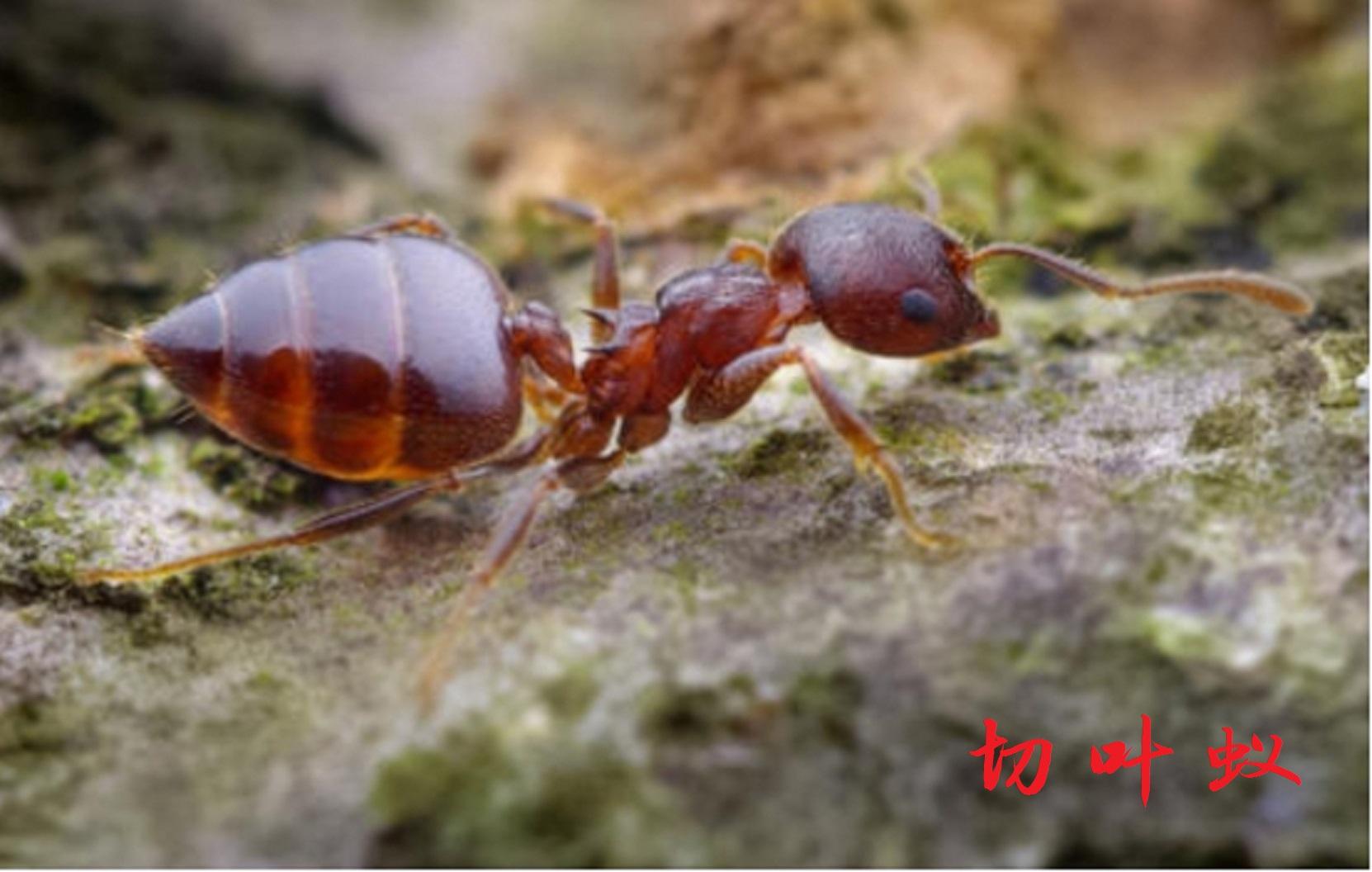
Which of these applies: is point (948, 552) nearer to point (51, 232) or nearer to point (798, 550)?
point (798, 550)

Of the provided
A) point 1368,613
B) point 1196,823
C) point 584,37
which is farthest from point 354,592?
point 584,37

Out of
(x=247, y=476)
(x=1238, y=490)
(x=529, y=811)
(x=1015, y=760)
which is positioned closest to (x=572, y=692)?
(x=529, y=811)

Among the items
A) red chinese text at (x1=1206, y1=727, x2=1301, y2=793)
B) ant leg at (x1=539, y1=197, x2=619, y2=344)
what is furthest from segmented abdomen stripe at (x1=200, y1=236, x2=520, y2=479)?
red chinese text at (x1=1206, y1=727, x2=1301, y2=793)

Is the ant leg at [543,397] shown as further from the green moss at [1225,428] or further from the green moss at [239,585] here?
the green moss at [1225,428]

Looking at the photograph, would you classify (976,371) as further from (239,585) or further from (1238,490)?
(239,585)

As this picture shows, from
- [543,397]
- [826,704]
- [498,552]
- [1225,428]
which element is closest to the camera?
[826,704]

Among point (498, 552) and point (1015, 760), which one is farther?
point (498, 552)
